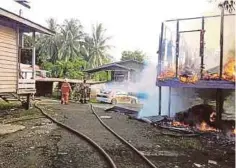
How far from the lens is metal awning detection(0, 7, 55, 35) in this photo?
1389cm

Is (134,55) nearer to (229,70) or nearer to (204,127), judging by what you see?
(204,127)

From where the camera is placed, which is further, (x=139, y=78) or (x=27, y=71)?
(x=139, y=78)

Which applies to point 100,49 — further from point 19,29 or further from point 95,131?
point 95,131

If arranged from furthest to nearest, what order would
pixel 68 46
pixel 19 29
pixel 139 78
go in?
pixel 68 46
pixel 139 78
pixel 19 29

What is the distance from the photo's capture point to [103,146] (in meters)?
9.59

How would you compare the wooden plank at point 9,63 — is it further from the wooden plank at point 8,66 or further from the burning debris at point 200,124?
the burning debris at point 200,124

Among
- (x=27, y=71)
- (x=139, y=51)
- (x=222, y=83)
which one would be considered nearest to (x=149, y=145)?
(x=222, y=83)

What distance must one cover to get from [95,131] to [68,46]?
4048cm

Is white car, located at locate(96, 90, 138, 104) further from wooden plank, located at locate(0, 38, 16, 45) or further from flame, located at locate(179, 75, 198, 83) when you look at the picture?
flame, located at locate(179, 75, 198, 83)

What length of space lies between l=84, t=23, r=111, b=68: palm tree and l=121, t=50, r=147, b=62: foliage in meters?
5.17

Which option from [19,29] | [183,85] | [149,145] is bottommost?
[149,145]

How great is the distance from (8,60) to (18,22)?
167 cm

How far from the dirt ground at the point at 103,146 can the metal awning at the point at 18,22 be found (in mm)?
4171

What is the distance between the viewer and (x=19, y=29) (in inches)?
675
